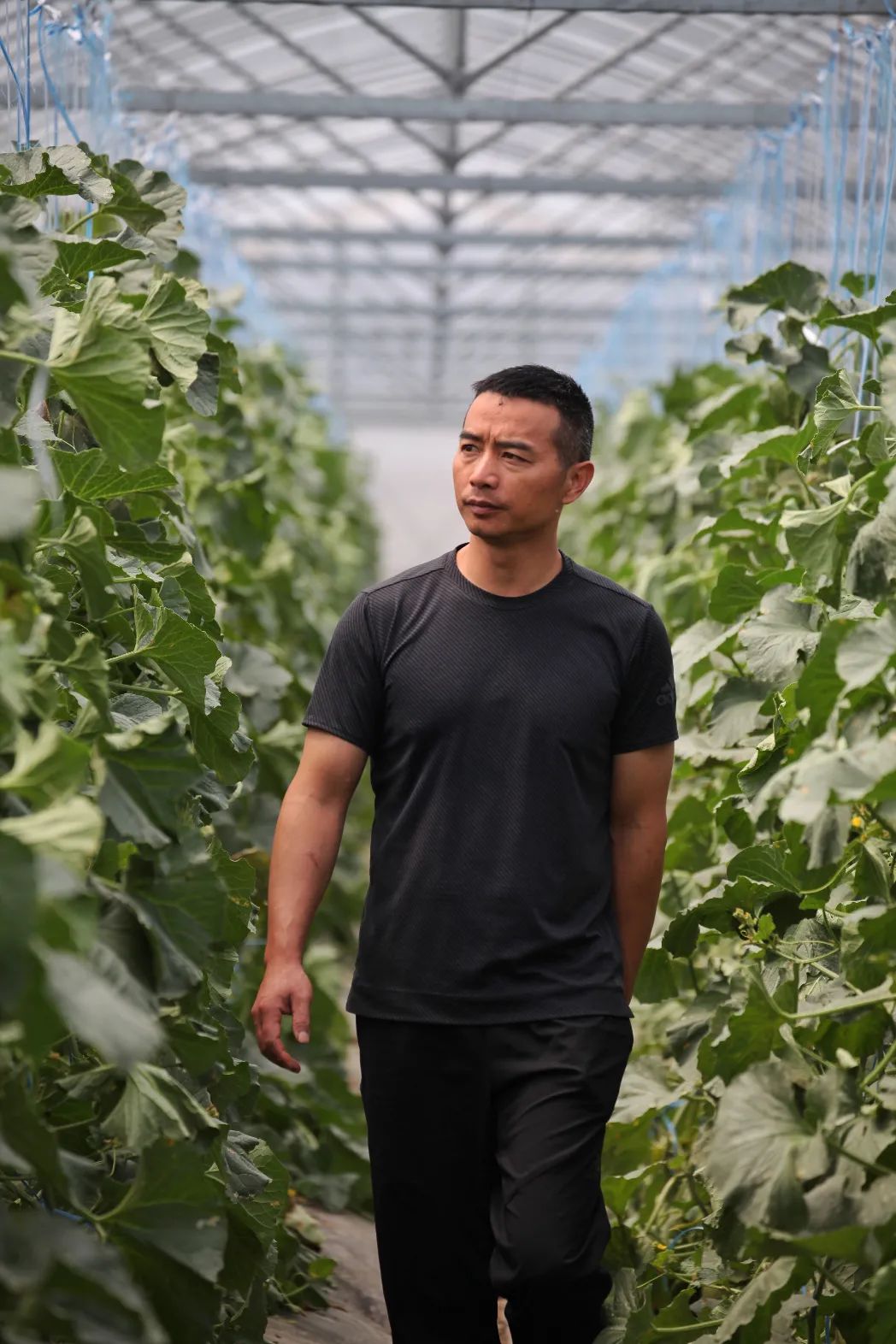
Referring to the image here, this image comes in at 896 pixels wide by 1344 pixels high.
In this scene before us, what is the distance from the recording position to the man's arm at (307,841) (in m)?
2.56

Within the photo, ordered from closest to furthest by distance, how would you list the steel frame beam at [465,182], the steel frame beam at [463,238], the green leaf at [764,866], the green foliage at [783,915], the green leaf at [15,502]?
the green leaf at [15,502] → the green foliage at [783,915] → the green leaf at [764,866] → the steel frame beam at [465,182] → the steel frame beam at [463,238]

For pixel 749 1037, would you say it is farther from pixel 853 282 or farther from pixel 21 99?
pixel 21 99

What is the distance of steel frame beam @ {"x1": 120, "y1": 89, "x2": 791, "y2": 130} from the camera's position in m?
5.88

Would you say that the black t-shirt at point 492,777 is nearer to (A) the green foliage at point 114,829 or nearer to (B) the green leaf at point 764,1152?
(A) the green foliage at point 114,829

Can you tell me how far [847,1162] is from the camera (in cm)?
187

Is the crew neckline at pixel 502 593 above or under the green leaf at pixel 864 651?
under

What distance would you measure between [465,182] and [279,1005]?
6272mm

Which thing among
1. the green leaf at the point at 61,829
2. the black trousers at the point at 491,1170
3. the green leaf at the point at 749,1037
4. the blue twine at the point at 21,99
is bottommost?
the black trousers at the point at 491,1170

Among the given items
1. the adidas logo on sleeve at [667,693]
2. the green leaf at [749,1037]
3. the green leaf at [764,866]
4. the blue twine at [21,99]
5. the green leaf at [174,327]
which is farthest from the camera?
the blue twine at [21,99]

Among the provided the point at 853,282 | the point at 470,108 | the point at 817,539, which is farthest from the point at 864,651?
the point at 470,108

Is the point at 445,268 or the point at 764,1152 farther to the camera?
the point at 445,268

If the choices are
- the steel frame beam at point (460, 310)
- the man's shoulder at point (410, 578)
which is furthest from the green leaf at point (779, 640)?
the steel frame beam at point (460, 310)

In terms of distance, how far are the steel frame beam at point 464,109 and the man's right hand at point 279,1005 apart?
4.04 m

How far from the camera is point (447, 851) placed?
2537 millimetres
